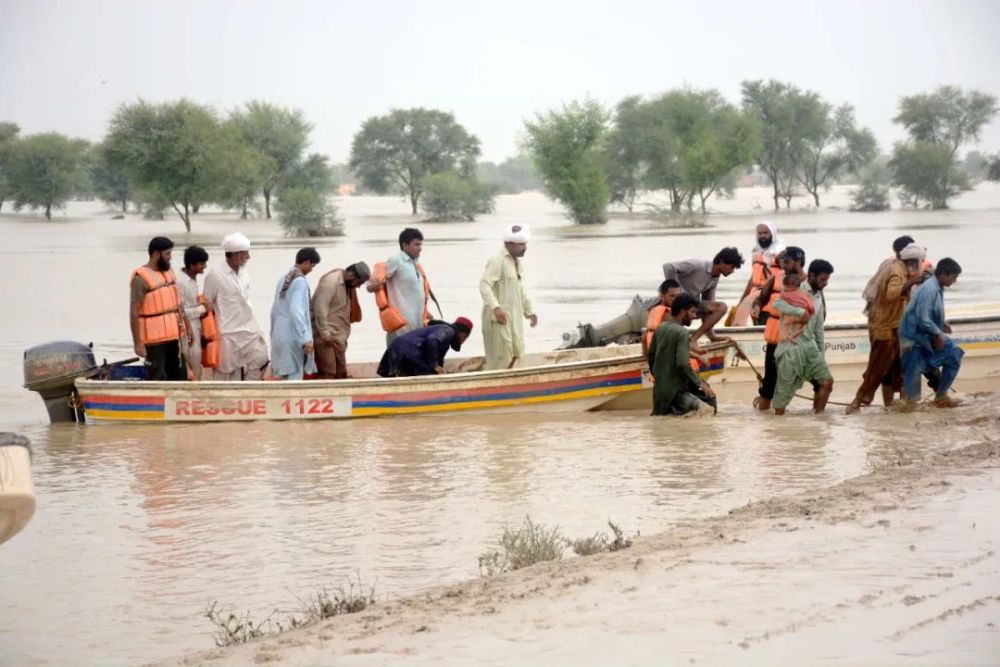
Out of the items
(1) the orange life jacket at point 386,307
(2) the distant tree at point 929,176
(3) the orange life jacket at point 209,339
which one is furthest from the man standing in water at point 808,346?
(2) the distant tree at point 929,176

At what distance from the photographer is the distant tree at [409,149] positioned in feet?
243

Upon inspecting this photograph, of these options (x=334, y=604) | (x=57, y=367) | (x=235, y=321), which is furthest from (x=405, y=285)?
(x=334, y=604)

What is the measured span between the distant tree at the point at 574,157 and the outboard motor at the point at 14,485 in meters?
49.9

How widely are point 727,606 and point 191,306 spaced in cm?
608

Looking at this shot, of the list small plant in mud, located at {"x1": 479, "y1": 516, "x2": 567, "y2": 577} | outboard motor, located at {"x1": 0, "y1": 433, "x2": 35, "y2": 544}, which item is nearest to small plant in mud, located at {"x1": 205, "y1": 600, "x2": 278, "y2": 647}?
outboard motor, located at {"x1": 0, "y1": 433, "x2": 35, "y2": 544}

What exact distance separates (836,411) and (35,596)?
6.13 metres

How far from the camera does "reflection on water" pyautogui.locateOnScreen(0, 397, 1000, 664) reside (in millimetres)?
6164

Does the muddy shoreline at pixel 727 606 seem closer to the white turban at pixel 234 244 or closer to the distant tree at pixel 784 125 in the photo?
the white turban at pixel 234 244

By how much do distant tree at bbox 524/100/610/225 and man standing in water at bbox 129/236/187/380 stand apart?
4507cm

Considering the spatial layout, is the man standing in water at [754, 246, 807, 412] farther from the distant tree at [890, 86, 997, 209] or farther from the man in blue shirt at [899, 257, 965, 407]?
the distant tree at [890, 86, 997, 209]

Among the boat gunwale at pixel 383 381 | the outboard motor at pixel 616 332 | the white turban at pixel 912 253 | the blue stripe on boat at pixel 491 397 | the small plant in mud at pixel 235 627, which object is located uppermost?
the white turban at pixel 912 253

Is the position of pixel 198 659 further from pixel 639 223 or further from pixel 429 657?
pixel 639 223

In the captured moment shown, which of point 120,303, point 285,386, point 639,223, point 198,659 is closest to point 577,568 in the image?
point 198,659

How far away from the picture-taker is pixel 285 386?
9977 millimetres
